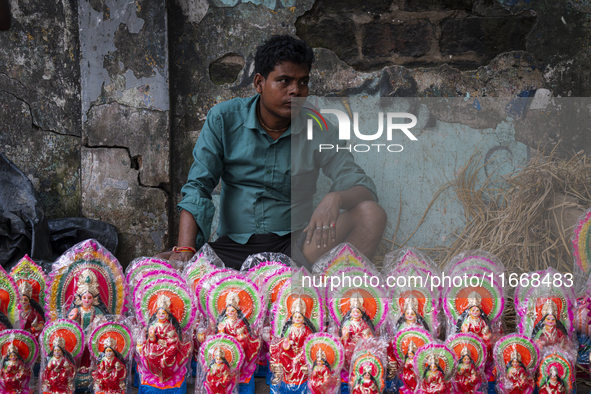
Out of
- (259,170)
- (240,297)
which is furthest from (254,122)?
(240,297)

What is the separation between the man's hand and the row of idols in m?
0.46

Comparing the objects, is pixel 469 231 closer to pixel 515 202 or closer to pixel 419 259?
pixel 515 202

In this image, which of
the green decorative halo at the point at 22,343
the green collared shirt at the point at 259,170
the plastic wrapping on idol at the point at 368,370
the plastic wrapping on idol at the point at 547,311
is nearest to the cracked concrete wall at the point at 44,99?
the green collared shirt at the point at 259,170

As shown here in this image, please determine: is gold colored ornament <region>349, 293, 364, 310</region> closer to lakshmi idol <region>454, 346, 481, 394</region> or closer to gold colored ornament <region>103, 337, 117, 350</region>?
lakshmi idol <region>454, 346, 481, 394</region>

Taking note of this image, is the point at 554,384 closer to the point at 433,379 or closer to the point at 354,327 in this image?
the point at 433,379

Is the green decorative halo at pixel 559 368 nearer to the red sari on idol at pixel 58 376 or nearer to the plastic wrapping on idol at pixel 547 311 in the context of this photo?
the plastic wrapping on idol at pixel 547 311

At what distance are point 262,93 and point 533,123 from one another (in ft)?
5.65

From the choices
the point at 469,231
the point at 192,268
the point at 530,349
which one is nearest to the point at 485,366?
the point at 530,349

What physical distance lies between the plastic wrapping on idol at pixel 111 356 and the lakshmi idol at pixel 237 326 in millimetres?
235

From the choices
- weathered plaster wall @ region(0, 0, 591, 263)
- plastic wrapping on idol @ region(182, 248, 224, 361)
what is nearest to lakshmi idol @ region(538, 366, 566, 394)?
plastic wrapping on idol @ region(182, 248, 224, 361)

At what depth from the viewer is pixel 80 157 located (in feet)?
9.60

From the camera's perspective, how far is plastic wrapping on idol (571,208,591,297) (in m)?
1.41

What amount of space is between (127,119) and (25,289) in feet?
5.47

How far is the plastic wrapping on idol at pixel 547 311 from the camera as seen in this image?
116 centimetres
